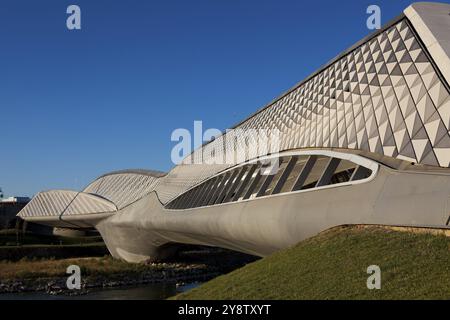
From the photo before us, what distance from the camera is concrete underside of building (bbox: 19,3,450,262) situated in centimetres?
1463

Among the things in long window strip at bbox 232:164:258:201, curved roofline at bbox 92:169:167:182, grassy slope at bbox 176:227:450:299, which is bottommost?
grassy slope at bbox 176:227:450:299

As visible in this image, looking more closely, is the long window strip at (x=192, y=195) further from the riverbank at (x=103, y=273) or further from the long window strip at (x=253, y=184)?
the long window strip at (x=253, y=184)

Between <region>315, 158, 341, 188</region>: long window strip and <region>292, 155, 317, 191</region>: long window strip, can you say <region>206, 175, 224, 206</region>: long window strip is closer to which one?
<region>292, 155, 317, 191</region>: long window strip

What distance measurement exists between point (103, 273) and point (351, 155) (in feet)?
113

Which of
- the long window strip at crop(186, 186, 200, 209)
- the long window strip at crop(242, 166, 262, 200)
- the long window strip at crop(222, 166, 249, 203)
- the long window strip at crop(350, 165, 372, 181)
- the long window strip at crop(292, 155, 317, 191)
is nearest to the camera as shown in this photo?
the long window strip at crop(350, 165, 372, 181)

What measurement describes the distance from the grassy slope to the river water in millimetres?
22283

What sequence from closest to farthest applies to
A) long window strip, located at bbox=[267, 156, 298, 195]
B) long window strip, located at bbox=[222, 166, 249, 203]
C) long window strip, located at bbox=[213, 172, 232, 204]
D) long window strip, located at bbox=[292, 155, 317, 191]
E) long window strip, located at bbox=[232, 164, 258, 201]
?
long window strip, located at bbox=[292, 155, 317, 191], long window strip, located at bbox=[267, 156, 298, 195], long window strip, located at bbox=[232, 164, 258, 201], long window strip, located at bbox=[222, 166, 249, 203], long window strip, located at bbox=[213, 172, 232, 204]

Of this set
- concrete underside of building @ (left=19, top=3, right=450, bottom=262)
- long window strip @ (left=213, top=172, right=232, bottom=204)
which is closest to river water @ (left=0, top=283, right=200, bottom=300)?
concrete underside of building @ (left=19, top=3, right=450, bottom=262)

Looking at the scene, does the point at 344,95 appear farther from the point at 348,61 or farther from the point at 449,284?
the point at 449,284

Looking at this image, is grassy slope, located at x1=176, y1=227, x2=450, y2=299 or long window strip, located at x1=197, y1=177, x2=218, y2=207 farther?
long window strip, located at x1=197, y1=177, x2=218, y2=207

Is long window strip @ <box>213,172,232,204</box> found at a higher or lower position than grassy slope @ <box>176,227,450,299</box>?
higher

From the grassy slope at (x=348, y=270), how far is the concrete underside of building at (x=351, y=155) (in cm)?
90

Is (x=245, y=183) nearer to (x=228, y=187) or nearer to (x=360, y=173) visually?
(x=228, y=187)
